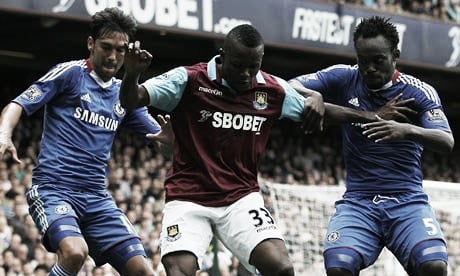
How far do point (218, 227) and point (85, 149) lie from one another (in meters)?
1.48

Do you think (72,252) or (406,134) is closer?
(406,134)

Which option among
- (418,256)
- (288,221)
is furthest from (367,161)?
(288,221)

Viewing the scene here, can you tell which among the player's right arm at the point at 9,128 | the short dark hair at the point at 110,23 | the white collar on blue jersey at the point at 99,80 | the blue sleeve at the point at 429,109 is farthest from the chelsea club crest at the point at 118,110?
the blue sleeve at the point at 429,109

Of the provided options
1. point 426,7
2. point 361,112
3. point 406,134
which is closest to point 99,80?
point 361,112

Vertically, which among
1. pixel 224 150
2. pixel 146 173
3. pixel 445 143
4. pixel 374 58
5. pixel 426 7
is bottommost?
pixel 146 173

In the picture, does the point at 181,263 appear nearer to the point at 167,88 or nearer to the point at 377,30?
the point at 167,88

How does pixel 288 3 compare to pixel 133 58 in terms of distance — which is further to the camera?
pixel 288 3

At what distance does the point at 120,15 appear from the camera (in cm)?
857

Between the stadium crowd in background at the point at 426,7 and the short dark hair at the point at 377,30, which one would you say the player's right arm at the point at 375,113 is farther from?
the stadium crowd in background at the point at 426,7

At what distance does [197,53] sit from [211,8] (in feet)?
9.63

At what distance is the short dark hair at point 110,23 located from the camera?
852cm

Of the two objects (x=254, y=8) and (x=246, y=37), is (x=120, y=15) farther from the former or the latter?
(x=254, y=8)

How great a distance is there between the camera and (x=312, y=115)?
753cm

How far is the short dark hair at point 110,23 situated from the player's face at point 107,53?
0.04 metres
